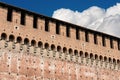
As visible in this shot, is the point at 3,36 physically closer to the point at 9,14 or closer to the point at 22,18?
the point at 9,14

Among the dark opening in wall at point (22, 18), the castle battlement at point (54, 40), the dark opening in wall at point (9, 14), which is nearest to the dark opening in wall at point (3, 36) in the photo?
the castle battlement at point (54, 40)

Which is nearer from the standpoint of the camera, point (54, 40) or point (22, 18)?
point (22, 18)

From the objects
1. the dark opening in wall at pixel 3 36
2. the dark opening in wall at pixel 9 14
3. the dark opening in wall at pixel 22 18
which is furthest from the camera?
the dark opening in wall at pixel 22 18

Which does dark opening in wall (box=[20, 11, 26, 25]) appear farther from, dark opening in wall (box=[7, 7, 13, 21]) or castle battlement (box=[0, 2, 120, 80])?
dark opening in wall (box=[7, 7, 13, 21])

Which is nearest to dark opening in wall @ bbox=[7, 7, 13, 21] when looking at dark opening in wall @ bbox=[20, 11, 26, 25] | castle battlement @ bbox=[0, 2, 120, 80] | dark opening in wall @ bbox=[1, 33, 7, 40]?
castle battlement @ bbox=[0, 2, 120, 80]

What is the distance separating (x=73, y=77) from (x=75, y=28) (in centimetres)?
432

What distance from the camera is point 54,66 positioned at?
20422 mm

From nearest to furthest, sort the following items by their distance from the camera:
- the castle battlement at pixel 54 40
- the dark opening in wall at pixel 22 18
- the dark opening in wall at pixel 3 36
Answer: the dark opening in wall at pixel 3 36
the castle battlement at pixel 54 40
the dark opening in wall at pixel 22 18

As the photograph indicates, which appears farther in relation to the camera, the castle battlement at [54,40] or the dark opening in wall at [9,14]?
the dark opening in wall at [9,14]

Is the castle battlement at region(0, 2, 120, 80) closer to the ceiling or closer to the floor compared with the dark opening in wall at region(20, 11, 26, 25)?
closer to the floor

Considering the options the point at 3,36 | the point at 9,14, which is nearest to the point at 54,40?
the point at 9,14

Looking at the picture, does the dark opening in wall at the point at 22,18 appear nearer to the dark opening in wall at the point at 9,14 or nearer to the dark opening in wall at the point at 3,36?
the dark opening in wall at the point at 9,14

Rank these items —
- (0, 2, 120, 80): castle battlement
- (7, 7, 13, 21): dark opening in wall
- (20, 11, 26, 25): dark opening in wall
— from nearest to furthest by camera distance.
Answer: (0, 2, 120, 80): castle battlement → (7, 7, 13, 21): dark opening in wall → (20, 11, 26, 25): dark opening in wall

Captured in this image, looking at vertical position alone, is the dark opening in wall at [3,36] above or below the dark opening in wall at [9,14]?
below
